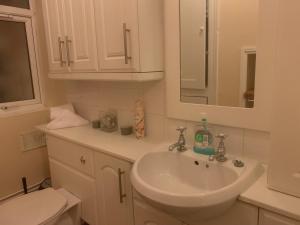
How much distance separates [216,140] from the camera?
123 cm

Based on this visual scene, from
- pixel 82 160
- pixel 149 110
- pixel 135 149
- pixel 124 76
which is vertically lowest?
pixel 82 160

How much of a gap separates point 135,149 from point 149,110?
298 mm

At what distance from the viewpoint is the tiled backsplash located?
1.12 meters

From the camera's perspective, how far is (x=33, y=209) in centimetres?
143

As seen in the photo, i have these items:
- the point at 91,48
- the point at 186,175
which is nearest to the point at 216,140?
the point at 186,175

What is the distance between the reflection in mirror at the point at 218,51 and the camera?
1053 millimetres

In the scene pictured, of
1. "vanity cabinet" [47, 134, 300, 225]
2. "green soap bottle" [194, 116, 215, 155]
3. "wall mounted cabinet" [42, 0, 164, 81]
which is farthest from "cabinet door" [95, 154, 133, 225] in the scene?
"wall mounted cabinet" [42, 0, 164, 81]

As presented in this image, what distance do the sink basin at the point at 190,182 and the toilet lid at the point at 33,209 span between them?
685mm

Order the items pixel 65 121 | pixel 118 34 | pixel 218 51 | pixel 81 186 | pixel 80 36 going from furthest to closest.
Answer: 1. pixel 65 121
2. pixel 81 186
3. pixel 80 36
4. pixel 118 34
5. pixel 218 51

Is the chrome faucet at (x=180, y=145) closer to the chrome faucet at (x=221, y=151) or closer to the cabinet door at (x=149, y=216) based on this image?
the chrome faucet at (x=221, y=151)

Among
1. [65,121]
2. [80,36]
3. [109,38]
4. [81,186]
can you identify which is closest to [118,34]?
[109,38]

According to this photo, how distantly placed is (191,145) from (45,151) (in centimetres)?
142

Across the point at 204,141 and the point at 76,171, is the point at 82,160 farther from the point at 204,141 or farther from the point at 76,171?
the point at 204,141

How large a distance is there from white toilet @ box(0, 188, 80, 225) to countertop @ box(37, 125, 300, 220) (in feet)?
1.31
